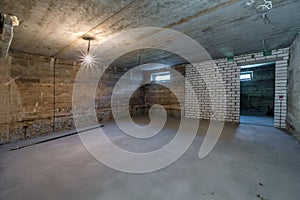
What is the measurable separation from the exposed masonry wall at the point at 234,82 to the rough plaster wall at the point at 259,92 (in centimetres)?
307

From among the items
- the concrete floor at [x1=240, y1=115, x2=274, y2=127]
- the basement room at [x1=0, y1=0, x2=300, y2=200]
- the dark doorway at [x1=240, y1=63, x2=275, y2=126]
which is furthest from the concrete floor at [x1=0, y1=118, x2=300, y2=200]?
the dark doorway at [x1=240, y1=63, x2=275, y2=126]

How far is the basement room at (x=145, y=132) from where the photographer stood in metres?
1.68

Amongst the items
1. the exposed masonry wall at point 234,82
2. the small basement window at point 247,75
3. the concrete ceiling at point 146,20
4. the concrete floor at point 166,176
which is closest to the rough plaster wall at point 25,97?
the concrete ceiling at point 146,20

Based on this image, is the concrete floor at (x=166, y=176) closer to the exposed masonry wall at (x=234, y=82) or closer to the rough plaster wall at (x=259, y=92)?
the exposed masonry wall at (x=234, y=82)

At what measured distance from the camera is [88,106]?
4.88 m

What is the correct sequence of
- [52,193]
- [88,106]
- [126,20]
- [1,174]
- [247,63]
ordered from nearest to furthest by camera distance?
[52,193] → [1,174] → [126,20] → [247,63] → [88,106]

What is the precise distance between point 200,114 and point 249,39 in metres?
2.97

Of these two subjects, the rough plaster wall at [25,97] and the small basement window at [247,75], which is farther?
the small basement window at [247,75]

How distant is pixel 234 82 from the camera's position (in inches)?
182

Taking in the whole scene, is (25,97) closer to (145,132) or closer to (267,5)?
(145,132)

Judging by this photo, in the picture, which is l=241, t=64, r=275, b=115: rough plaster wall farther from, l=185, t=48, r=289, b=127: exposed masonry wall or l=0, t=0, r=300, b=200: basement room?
l=0, t=0, r=300, b=200: basement room

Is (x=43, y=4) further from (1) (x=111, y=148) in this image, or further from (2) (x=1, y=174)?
(1) (x=111, y=148)

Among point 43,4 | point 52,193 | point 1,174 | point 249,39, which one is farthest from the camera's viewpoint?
point 249,39

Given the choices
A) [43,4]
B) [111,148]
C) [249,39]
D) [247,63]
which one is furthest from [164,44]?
[247,63]
